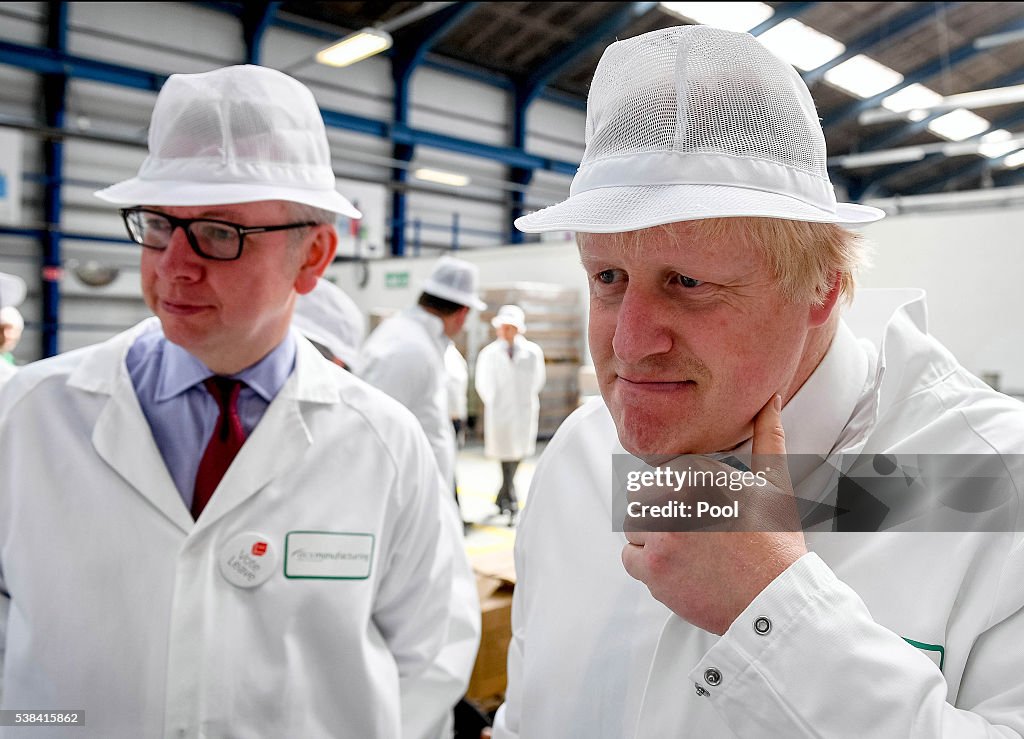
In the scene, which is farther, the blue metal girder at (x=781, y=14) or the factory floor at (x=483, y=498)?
the blue metal girder at (x=781, y=14)

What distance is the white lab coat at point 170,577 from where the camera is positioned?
1257mm

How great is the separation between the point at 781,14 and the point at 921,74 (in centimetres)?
374

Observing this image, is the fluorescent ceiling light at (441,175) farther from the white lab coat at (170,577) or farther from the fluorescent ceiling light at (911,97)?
the white lab coat at (170,577)

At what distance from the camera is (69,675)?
1.26 meters

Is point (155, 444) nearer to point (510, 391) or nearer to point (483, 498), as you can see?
point (510, 391)

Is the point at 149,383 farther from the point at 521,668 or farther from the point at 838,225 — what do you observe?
the point at 838,225

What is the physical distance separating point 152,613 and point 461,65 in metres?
13.9

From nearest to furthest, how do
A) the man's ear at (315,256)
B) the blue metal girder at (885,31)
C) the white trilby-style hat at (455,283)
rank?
the man's ear at (315,256), the white trilby-style hat at (455,283), the blue metal girder at (885,31)

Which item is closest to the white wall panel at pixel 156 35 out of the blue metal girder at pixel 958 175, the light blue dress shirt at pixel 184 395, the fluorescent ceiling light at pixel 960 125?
the light blue dress shirt at pixel 184 395

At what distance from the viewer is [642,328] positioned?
33.0 inches

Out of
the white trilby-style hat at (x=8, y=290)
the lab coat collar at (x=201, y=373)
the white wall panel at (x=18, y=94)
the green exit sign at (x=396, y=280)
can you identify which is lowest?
the lab coat collar at (x=201, y=373)

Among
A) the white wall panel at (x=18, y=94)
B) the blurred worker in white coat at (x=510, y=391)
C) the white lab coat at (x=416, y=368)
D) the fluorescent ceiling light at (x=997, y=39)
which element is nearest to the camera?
the white lab coat at (x=416, y=368)

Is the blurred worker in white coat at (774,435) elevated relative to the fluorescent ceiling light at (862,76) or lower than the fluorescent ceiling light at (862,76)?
lower

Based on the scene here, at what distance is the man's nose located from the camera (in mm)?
837
